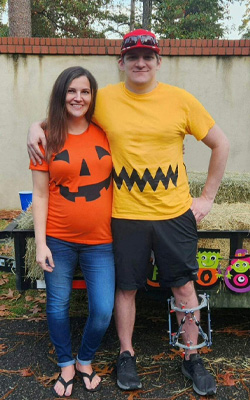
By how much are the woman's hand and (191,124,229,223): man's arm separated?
0.92 m

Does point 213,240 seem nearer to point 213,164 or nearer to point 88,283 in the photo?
point 213,164

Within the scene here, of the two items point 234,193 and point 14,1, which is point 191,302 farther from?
point 14,1

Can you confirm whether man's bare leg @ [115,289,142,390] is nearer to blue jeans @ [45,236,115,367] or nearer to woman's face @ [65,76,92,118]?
blue jeans @ [45,236,115,367]

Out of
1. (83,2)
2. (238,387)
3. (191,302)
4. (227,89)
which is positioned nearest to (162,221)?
(191,302)

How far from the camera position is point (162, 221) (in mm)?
2387

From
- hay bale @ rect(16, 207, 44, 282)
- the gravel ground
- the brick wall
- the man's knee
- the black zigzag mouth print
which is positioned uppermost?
the brick wall

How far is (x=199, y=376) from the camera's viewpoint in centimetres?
247

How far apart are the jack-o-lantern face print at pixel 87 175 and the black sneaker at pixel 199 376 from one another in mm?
1215

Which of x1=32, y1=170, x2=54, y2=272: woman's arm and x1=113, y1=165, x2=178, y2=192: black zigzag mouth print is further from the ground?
x1=113, y1=165, x2=178, y2=192: black zigzag mouth print

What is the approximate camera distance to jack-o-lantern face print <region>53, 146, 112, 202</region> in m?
2.31

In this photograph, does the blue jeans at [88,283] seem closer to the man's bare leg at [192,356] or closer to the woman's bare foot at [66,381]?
the woman's bare foot at [66,381]

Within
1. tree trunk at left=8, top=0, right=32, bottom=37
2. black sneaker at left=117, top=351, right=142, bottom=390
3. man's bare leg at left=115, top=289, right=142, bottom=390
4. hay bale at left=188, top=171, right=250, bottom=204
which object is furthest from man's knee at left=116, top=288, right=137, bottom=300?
tree trunk at left=8, top=0, right=32, bottom=37

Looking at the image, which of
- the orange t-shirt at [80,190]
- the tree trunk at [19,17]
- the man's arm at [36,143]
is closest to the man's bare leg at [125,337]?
the orange t-shirt at [80,190]

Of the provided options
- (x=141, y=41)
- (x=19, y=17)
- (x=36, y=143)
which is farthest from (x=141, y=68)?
(x=19, y=17)
